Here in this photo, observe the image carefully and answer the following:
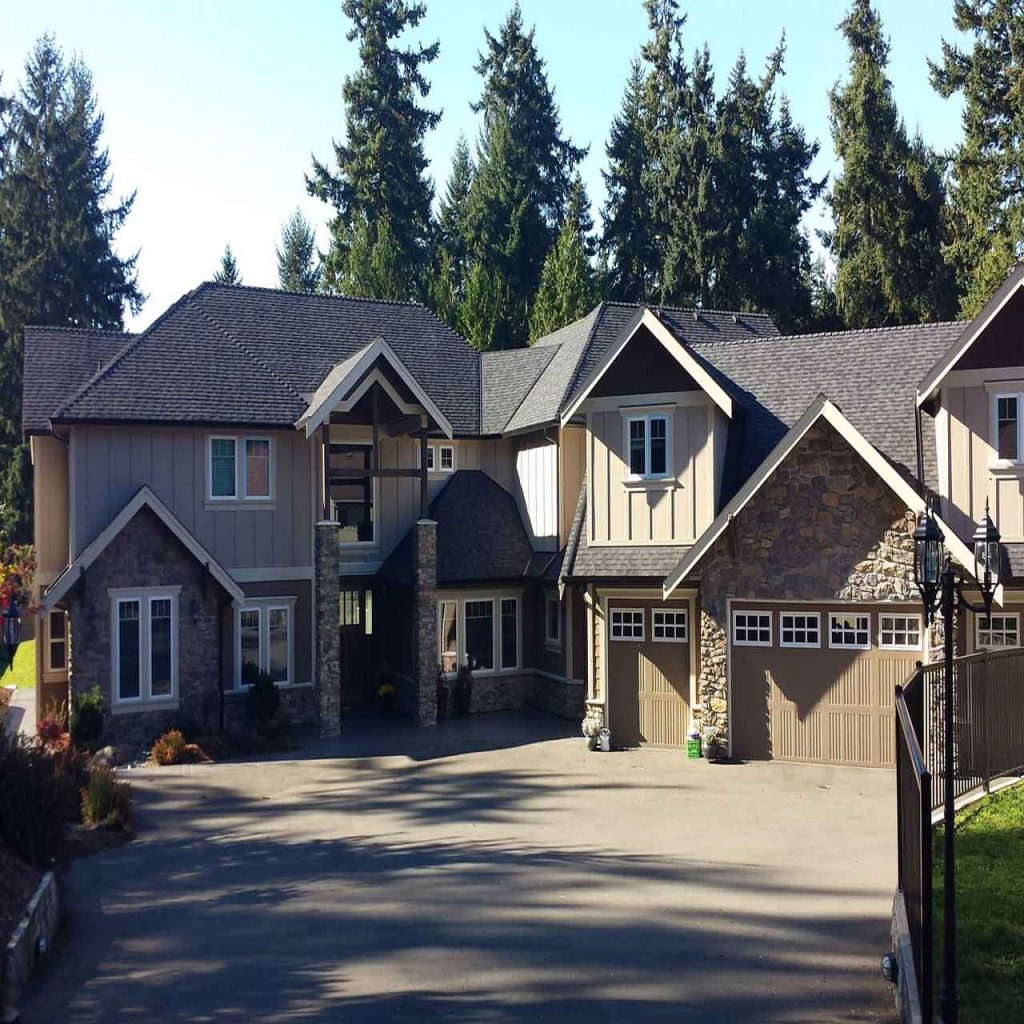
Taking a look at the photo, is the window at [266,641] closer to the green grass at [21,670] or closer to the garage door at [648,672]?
the garage door at [648,672]

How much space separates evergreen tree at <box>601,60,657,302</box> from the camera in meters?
49.5

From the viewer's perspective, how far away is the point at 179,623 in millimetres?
21031

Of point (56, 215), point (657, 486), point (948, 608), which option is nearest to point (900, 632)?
point (657, 486)

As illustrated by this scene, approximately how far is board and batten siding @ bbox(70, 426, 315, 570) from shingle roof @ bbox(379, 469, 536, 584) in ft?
7.73

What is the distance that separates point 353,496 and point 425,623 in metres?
3.99

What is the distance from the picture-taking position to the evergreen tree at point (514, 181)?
48.6m

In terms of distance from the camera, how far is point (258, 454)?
74.6 ft

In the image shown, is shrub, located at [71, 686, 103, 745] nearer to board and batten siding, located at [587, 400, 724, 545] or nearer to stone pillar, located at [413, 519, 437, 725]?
stone pillar, located at [413, 519, 437, 725]

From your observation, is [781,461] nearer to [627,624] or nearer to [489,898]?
[627,624]

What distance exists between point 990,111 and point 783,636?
29.1 m

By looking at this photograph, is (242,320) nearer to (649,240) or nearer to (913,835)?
(913,835)

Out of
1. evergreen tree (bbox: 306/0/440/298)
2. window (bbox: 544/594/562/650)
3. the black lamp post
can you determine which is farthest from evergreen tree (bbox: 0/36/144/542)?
the black lamp post

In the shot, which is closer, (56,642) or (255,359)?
(56,642)

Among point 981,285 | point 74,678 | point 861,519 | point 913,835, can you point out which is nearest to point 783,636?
point 861,519
